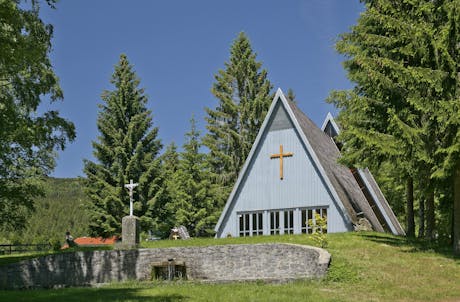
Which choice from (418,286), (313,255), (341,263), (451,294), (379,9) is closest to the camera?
(451,294)

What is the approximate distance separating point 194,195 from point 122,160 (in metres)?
6.36

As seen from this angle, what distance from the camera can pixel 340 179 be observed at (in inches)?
1115

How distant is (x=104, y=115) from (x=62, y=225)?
320 feet

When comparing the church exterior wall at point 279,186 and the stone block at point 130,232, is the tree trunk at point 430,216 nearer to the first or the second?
the church exterior wall at point 279,186

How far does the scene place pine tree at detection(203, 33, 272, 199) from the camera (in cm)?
4262

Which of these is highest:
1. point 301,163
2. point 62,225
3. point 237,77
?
point 237,77

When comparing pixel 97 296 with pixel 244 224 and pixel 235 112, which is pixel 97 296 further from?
pixel 235 112

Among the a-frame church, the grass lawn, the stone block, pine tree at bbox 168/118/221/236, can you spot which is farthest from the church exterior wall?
pine tree at bbox 168/118/221/236

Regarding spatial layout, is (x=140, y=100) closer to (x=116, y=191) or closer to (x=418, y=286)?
(x=116, y=191)

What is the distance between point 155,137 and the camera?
125 ft

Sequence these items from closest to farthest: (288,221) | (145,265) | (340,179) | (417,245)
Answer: (417,245) < (145,265) < (288,221) < (340,179)

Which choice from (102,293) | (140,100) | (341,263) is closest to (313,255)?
(341,263)

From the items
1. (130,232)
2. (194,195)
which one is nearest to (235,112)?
(194,195)

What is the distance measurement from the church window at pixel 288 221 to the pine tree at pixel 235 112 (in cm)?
1442
